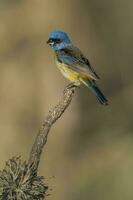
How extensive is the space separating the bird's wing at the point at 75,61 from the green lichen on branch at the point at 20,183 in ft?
10.1

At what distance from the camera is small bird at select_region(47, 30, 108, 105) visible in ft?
16.9

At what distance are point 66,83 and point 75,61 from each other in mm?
5985

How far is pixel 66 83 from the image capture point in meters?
11.4

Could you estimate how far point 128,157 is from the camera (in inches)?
364

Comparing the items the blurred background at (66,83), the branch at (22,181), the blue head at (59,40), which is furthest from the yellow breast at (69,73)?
the blurred background at (66,83)

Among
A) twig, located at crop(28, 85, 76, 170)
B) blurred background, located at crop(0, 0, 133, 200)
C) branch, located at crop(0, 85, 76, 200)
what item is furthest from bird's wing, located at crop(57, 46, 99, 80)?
blurred background, located at crop(0, 0, 133, 200)

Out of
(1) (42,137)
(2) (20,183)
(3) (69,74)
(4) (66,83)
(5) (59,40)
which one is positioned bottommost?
(2) (20,183)

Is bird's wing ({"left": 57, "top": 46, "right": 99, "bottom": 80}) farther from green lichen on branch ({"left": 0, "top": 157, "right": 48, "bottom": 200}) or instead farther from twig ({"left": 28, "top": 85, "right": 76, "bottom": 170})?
green lichen on branch ({"left": 0, "top": 157, "right": 48, "bottom": 200})

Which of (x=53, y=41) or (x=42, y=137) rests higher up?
(x=53, y=41)

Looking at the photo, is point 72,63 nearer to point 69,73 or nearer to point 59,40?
point 69,73

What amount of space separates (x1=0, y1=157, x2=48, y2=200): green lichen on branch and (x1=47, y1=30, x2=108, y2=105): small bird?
3065 millimetres

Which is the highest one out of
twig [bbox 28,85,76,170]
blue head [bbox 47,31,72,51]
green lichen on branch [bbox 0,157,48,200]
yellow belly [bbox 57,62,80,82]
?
blue head [bbox 47,31,72,51]

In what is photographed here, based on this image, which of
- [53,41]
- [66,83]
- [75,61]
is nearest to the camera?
[75,61]

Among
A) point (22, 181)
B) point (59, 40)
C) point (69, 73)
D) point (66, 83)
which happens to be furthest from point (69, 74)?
point (66, 83)
